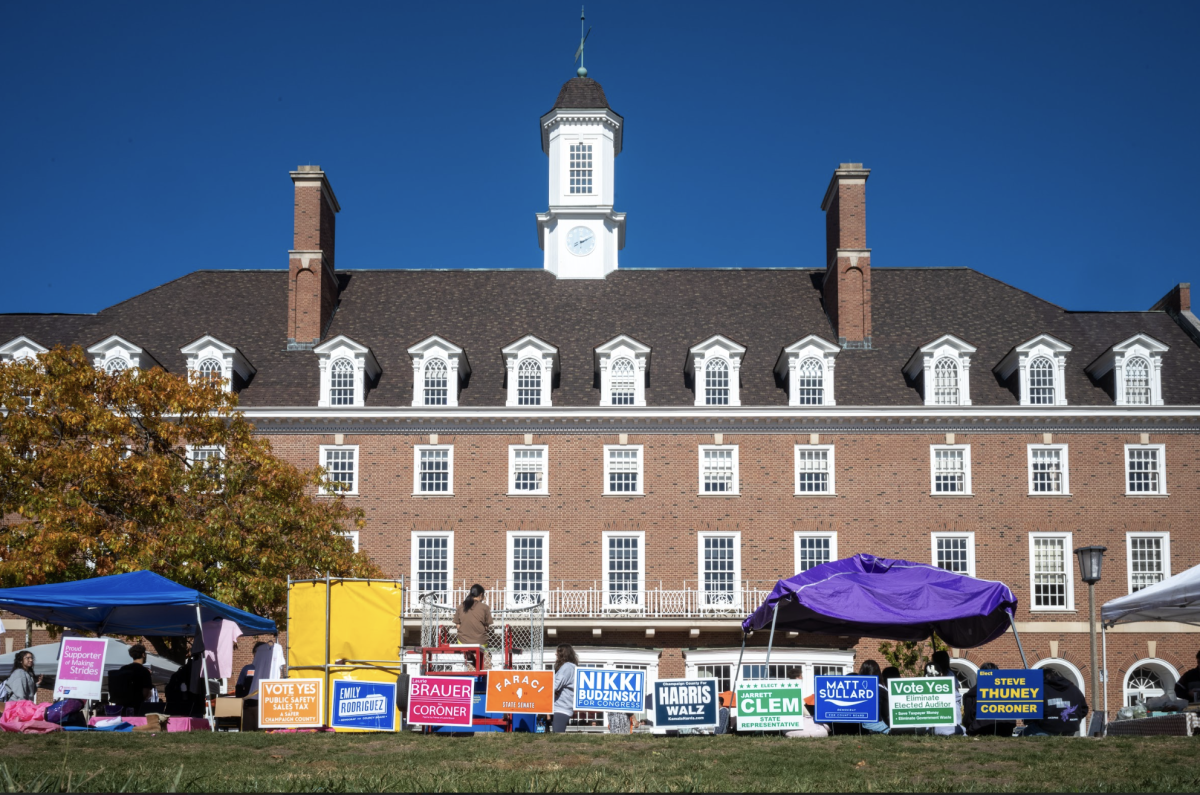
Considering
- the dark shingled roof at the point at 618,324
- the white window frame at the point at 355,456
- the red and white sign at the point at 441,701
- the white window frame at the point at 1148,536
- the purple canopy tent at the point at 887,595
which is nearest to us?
the red and white sign at the point at 441,701

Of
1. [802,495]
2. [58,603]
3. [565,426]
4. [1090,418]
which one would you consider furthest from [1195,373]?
[58,603]

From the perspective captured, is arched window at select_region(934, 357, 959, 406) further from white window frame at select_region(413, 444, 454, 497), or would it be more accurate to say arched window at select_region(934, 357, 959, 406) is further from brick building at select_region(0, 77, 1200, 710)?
white window frame at select_region(413, 444, 454, 497)

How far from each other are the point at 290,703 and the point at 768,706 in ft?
20.8

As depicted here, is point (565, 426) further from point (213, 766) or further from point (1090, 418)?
point (213, 766)

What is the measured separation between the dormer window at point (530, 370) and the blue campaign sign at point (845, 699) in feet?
68.2

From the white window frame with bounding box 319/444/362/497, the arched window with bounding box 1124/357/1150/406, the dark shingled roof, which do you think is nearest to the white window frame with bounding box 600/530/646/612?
the dark shingled roof

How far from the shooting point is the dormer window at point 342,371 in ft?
125

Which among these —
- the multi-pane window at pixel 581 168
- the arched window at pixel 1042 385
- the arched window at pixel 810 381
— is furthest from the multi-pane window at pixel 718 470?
the multi-pane window at pixel 581 168

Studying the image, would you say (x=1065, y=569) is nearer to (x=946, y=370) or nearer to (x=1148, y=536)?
(x=1148, y=536)

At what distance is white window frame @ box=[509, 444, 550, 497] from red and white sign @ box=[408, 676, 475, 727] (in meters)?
20.4

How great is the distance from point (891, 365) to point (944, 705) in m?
22.1

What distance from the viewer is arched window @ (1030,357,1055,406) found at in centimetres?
3784

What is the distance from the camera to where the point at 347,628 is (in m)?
19.2

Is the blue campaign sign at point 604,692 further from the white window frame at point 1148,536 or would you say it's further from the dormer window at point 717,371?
the white window frame at point 1148,536
